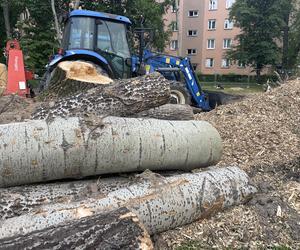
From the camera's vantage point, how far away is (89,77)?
5527mm

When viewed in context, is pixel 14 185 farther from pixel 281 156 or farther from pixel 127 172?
pixel 281 156

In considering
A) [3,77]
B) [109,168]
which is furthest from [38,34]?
[109,168]

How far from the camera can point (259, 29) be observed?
29297 mm

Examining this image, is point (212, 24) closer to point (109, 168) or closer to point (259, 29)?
point (259, 29)

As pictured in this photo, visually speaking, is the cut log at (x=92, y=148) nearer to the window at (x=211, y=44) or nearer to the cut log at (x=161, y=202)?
the cut log at (x=161, y=202)

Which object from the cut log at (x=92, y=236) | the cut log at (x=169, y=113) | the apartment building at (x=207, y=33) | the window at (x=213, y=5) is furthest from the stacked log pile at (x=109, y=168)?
the window at (x=213, y=5)

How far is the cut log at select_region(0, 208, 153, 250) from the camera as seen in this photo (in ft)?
7.80

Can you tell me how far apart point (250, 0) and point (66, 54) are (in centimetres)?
2526

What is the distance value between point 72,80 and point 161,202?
8.90 feet

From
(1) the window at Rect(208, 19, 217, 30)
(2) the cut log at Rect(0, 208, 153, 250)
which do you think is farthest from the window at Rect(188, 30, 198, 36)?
(2) the cut log at Rect(0, 208, 153, 250)

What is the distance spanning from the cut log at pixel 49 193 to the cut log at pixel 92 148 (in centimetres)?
8

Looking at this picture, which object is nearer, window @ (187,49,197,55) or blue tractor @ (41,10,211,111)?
blue tractor @ (41,10,211,111)

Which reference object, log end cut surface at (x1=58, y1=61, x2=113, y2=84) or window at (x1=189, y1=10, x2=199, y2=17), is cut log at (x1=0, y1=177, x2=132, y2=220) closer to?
log end cut surface at (x1=58, y1=61, x2=113, y2=84)

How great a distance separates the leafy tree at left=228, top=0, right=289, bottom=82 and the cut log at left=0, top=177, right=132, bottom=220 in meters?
27.0
